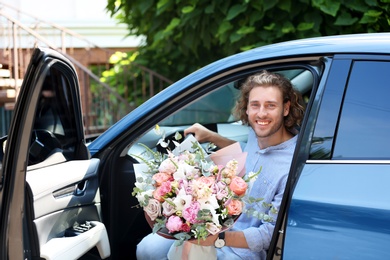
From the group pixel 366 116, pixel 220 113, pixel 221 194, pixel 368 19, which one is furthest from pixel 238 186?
pixel 220 113

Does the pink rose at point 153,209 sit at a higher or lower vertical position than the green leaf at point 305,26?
lower

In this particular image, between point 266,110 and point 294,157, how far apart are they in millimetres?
492

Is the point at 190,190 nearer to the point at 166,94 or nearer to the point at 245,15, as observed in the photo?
the point at 166,94

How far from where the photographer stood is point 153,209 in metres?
2.60

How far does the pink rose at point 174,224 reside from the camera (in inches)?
98.4

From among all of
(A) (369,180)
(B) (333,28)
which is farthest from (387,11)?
(A) (369,180)

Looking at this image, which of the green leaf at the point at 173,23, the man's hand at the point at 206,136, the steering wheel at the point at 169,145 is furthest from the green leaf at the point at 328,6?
the man's hand at the point at 206,136

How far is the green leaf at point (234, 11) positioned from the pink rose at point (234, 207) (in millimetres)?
3975

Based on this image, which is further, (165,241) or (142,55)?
(142,55)

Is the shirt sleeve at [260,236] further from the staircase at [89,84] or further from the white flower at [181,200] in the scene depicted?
the staircase at [89,84]

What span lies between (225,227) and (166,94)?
25.1 inches

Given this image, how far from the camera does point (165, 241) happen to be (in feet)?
9.96

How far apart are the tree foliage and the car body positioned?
11.3ft

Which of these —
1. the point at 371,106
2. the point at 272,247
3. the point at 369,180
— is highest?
the point at 371,106
